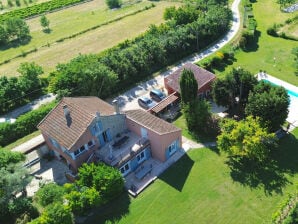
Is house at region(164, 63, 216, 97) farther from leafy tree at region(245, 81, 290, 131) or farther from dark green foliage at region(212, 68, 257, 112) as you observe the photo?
leafy tree at region(245, 81, 290, 131)

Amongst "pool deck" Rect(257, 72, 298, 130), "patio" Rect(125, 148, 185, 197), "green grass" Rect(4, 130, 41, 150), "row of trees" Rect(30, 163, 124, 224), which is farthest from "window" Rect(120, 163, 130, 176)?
"pool deck" Rect(257, 72, 298, 130)

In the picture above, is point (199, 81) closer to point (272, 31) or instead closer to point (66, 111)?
point (66, 111)

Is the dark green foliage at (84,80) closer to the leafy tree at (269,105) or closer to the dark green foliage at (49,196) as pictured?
the dark green foliage at (49,196)

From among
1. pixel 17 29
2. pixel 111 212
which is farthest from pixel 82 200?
pixel 17 29

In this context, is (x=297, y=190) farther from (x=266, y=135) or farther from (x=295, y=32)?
(x=295, y=32)

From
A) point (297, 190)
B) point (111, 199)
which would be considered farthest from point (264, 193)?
point (111, 199)

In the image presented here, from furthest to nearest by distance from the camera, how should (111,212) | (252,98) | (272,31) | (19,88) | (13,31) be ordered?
(13,31), (272,31), (19,88), (252,98), (111,212)

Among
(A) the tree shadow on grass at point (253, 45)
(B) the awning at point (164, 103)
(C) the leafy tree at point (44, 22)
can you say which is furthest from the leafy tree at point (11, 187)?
(C) the leafy tree at point (44, 22)
